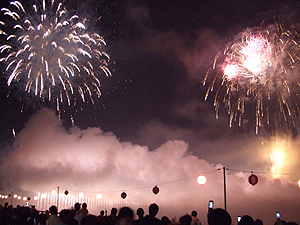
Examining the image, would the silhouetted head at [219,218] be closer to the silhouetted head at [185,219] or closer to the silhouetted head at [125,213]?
the silhouetted head at [125,213]

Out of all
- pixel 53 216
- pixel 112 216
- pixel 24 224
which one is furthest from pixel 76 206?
pixel 24 224

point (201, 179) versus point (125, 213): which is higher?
point (201, 179)

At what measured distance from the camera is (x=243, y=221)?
363 centimetres

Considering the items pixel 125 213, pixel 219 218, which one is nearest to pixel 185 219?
pixel 125 213

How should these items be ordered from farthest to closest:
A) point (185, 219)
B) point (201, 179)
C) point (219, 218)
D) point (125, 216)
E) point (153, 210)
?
1. point (201, 179)
2. point (185, 219)
3. point (153, 210)
4. point (125, 216)
5. point (219, 218)

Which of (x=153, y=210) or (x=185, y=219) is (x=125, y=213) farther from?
(x=185, y=219)

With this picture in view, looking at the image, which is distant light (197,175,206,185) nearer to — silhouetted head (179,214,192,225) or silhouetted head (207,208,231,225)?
silhouetted head (179,214,192,225)

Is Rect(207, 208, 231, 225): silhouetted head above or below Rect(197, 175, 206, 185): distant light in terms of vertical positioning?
below

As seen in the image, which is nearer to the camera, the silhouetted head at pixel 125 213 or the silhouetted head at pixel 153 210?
the silhouetted head at pixel 125 213

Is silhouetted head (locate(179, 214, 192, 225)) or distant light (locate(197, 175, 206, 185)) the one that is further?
distant light (locate(197, 175, 206, 185))

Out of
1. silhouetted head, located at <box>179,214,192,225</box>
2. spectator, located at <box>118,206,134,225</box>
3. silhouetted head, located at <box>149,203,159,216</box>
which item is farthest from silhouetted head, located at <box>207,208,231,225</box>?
silhouetted head, located at <box>179,214,192,225</box>

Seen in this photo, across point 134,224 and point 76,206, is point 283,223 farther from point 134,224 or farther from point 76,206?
point 76,206

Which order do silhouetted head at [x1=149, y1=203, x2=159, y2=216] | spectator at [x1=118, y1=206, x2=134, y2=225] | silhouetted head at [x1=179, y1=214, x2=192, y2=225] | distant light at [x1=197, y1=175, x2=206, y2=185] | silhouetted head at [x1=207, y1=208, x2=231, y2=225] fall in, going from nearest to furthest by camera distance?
silhouetted head at [x1=207, y1=208, x2=231, y2=225] → spectator at [x1=118, y1=206, x2=134, y2=225] → silhouetted head at [x1=149, y1=203, x2=159, y2=216] → silhouetted head at [x1=179, y1=214, x2=192, y2=225] → distant light at [x1=197, y1=175, x2=206, y2=185]

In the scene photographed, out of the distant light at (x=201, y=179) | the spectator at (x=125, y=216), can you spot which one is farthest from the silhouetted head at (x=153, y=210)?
the distant light at (x=201, y=179)
